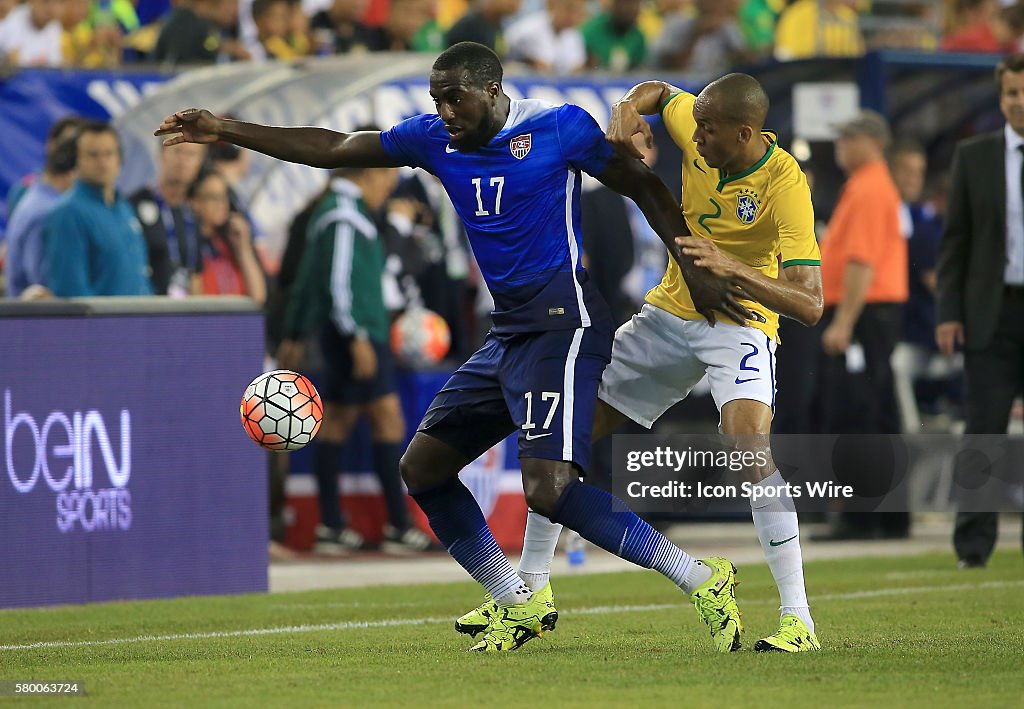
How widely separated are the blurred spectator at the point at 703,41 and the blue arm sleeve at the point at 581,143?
10320 millimetres

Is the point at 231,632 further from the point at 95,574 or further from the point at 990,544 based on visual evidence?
the point at 990,544

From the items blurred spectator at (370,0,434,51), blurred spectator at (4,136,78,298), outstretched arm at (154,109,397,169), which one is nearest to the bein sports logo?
blurred spectator at (4,136,78,298)

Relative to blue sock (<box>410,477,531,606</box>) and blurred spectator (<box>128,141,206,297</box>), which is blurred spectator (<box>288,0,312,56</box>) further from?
blue sock (<box>410,477,531,606</box>)

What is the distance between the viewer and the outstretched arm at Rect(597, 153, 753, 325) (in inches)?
281

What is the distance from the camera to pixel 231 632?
8320 millimetres

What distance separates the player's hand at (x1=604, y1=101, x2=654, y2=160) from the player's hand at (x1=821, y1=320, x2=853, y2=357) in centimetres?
579

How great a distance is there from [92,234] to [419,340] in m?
2.78

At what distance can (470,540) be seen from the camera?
7.48 metres

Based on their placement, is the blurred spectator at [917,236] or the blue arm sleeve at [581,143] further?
the blurred spectator at [917,236]

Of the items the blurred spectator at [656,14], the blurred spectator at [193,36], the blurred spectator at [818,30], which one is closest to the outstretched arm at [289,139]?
the blurred spectator at [193,36]

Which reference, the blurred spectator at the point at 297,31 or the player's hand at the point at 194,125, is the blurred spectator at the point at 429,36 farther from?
the player's hand at the point at 194,125

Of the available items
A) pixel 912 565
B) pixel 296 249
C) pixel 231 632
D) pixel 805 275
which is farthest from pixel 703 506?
pixel 805 275

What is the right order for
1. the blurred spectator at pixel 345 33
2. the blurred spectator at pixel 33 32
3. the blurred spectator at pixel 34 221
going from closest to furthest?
the blurred spectator at pixel 34 221, the blurred spectator at pixel 33 32, the blurred spectator at pixel 345 33

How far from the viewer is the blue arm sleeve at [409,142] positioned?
24.4 ft
